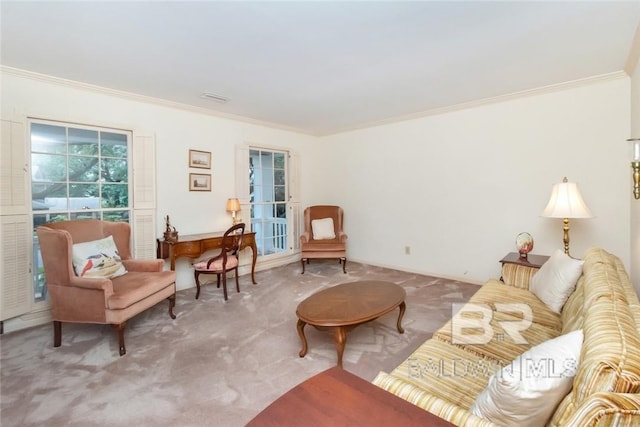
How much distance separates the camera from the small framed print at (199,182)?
398 cm

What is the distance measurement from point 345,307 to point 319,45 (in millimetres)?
2086

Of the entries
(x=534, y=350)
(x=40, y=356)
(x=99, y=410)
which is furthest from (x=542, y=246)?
(x=40, y=356)

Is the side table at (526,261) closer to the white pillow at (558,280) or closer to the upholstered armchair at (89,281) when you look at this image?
the white pillow at (558,280)

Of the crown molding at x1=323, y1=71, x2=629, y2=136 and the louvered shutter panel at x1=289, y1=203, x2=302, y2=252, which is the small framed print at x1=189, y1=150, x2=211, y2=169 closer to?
the louvered shutter panel at x1=289, y1=203, x2=302, y2=252

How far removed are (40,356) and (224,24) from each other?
9.56ft

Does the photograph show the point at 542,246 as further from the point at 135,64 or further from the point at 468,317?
the point at 135,64

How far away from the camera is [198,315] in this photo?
3082mm

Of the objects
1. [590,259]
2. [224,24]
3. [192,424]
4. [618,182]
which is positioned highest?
[224,24]

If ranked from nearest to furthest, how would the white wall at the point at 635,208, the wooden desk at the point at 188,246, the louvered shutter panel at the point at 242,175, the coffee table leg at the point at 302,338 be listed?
the coffee table leg at the point at 302,338 < the white wall at the point at 635,208 < the wooden desk at the point at 188,246 < the louvered shutter panel at the point at 242,175

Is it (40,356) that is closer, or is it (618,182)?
(40,356)

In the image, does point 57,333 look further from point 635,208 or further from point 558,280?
point 635,208

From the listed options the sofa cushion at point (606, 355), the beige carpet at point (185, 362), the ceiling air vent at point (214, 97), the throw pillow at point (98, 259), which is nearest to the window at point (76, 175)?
the throw pillow at point (98, 259)

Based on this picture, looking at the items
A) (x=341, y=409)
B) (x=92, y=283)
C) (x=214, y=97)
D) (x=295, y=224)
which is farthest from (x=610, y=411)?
(x=295, y=224)

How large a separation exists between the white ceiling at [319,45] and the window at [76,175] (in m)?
0.60
